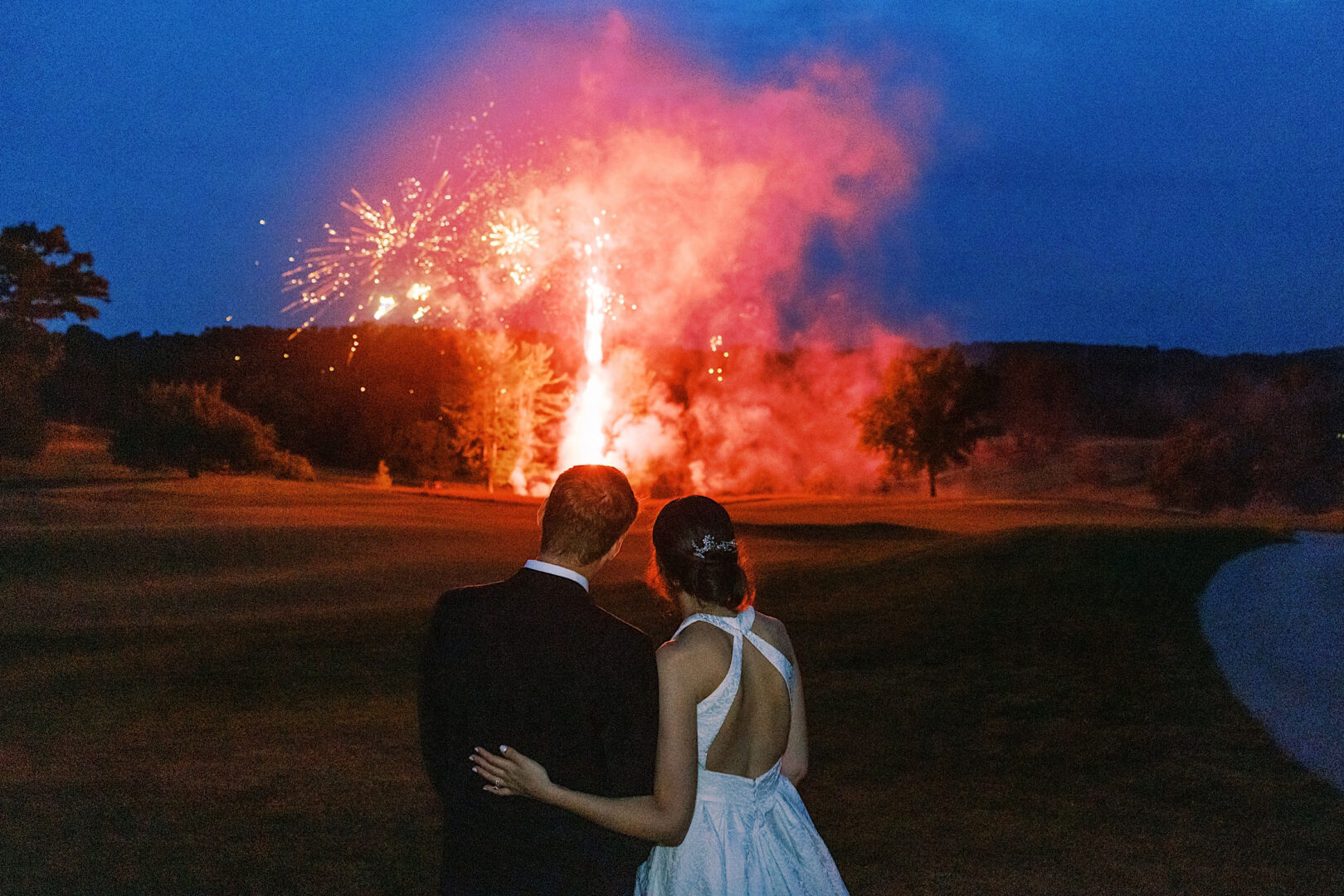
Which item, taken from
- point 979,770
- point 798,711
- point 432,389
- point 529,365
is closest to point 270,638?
point 979,770

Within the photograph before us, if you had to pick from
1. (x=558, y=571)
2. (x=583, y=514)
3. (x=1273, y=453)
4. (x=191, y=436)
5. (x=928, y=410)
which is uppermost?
(x=928, y=410)

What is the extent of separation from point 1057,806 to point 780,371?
185 feet

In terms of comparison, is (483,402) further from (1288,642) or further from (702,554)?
(702,554)

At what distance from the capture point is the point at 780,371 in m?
63.2

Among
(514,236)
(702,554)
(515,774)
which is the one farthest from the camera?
(514,236)

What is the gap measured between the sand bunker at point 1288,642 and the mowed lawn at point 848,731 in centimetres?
25

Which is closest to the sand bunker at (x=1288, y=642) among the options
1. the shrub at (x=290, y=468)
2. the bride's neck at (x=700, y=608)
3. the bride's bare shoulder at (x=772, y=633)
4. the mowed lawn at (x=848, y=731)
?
the mowed lawn at (x=848, y=731)

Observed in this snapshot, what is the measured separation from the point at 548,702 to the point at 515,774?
19cm

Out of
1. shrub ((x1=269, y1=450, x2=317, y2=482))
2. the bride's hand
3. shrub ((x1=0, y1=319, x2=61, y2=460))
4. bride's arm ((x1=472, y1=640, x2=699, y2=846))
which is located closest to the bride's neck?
bride's arm ((x1=472, y1=640, x2=699, y2=846))

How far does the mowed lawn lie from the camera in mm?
6344

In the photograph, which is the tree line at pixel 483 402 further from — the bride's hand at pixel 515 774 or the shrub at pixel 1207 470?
the bride's hand at pixel 515 774

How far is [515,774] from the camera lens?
2531 millimetres

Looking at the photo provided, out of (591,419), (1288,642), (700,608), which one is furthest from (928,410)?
(700,608)

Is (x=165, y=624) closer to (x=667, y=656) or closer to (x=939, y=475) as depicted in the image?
(x=667, y=656)
